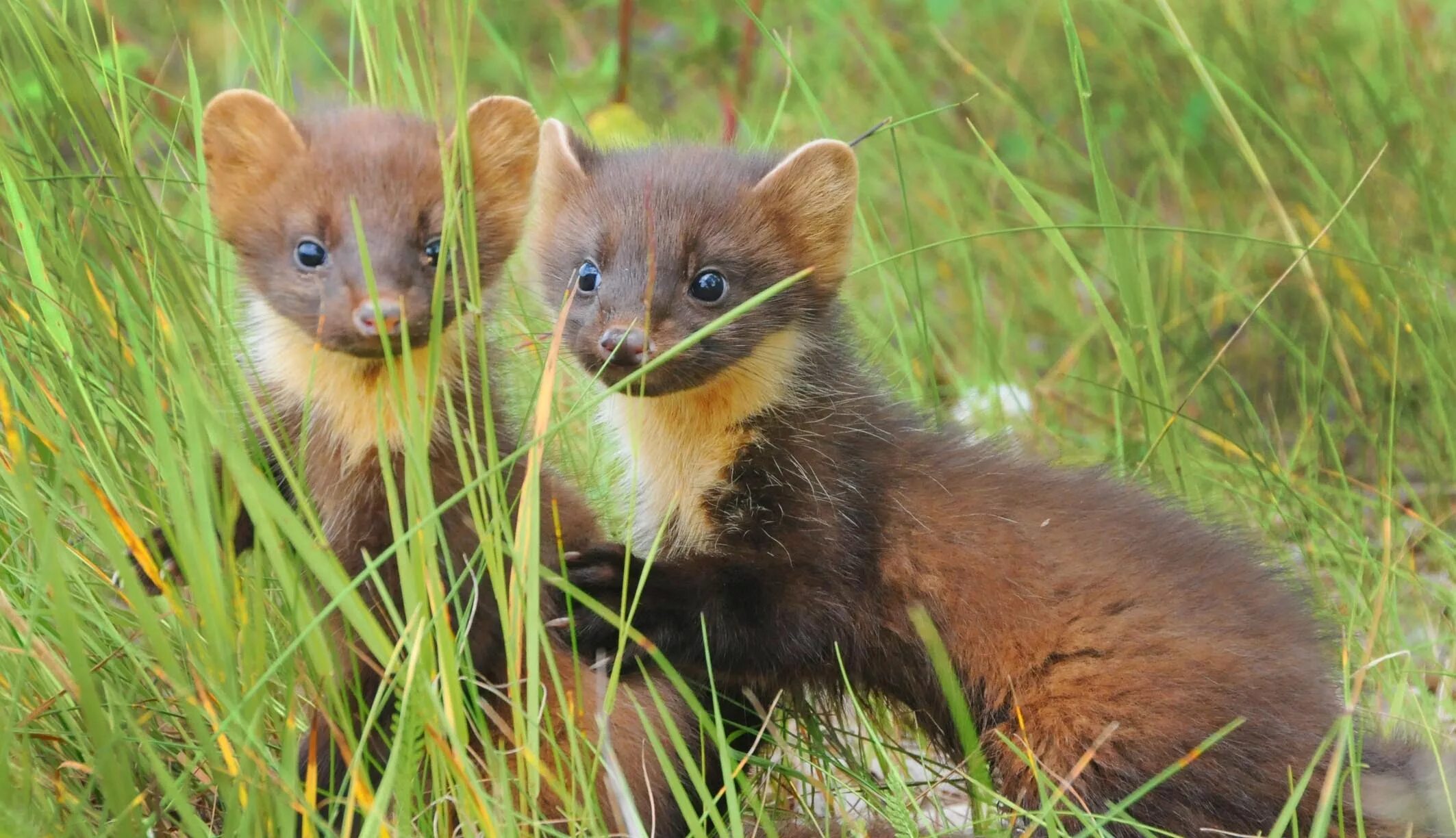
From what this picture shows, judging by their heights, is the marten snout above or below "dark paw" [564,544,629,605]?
above

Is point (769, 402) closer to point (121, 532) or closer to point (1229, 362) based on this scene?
point (121, 532)

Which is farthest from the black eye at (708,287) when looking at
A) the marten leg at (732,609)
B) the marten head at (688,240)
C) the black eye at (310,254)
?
the black eye at (310,254)

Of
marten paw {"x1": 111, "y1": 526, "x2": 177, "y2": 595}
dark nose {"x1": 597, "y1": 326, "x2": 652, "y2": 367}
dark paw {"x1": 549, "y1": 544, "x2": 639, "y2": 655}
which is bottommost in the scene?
dark paw {"x1": 549, "y1": 544, "x2": 639, "y2": 655}

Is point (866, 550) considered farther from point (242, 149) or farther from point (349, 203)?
point (242, 149)

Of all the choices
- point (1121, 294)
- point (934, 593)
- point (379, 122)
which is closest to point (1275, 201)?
point (1121, 294)

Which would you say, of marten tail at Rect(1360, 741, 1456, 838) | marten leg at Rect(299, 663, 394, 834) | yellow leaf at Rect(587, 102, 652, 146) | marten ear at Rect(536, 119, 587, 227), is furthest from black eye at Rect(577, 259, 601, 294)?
marten tail at Rect(1360, 741, 1456, 838)

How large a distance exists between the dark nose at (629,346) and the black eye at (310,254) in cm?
65

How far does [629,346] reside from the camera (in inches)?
139

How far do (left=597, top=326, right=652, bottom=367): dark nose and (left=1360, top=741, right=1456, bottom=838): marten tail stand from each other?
6.14 feet

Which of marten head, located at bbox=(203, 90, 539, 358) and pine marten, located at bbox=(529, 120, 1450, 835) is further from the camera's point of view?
pine marten, located at bbox=(529, 120, 1450, 835)

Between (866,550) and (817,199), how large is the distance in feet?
3.17

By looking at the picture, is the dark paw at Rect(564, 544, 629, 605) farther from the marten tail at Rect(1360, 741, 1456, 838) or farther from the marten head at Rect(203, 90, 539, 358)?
the marten tail at Rect(1360, 741, 1456, 838)

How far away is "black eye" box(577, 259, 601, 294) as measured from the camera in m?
4.03

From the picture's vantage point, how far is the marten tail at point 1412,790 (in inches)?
130
